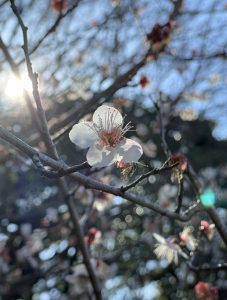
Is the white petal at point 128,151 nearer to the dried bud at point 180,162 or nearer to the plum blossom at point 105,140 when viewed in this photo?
the plum blossom at point 105,140

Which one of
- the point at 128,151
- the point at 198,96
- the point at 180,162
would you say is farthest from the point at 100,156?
the point at 198,96

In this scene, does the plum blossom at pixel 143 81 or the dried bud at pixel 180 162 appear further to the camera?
the plum blossom at pixel 143 81

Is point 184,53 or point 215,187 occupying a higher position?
point 184,53

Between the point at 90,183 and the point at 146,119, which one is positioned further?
the point at 146,119

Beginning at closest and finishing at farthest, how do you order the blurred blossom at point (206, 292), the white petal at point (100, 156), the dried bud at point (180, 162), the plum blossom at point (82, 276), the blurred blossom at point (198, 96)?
1. the white petal at point (100, 156)
2. the dried bud at point (180, 162)
3. the blurred blossom at point (206, 292)
4. the plum blossom at point (82, 276)
5. the blurred blossom at point (198, 96)

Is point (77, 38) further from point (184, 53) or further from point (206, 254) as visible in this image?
point (206, 254)

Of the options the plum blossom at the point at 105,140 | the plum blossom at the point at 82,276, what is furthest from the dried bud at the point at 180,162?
the plum blossom at the point at 82,276

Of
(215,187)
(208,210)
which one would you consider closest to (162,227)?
(215,187)

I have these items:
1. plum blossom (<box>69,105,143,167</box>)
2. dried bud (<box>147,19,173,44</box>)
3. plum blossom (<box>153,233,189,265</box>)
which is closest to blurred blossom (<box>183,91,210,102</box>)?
dried bud (<box>147,19,173,44</box>)
